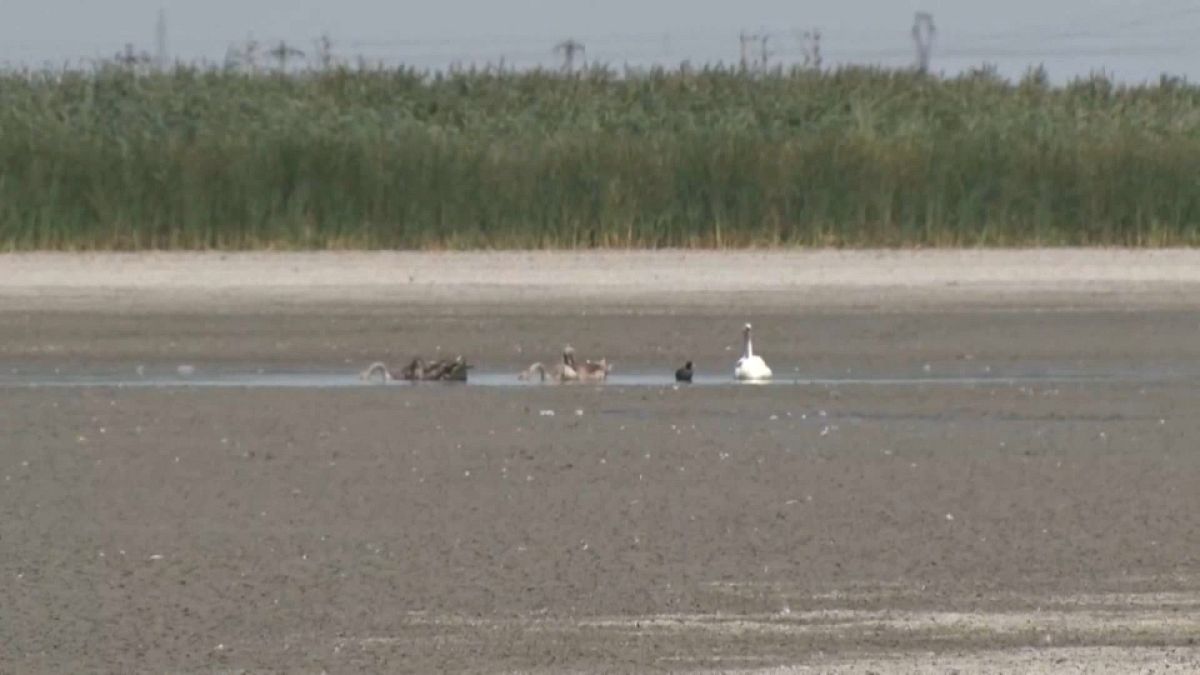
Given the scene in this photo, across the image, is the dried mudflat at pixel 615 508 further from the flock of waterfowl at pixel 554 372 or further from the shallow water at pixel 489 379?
the flock of waterfowl at pixel 554 372

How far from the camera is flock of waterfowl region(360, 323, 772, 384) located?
1508 cm

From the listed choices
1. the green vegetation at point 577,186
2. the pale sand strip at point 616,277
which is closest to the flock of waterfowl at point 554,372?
the pale sand strip at point 616,277

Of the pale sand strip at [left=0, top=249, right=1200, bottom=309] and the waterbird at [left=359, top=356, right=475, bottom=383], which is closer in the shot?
the waterbird at [left=359, top=356, right=475, bottom=383]

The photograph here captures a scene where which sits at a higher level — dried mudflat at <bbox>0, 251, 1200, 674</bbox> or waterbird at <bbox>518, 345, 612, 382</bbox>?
waterbird at <bbox>518, 345, 612, 382</bbox>

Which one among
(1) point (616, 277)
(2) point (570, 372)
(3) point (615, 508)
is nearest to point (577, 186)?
(1) point (616, 277)

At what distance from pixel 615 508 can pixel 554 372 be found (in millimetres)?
5134

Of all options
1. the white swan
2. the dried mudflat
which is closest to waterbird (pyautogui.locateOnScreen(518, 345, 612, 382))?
the dried mudflat

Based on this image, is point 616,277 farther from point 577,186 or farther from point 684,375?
point 684,375

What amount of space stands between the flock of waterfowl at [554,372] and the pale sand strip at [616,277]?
6038mm

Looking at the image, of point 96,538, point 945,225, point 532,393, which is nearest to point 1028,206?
point 945,225

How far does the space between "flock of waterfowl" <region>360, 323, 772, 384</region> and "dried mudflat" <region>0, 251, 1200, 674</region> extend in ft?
1.23

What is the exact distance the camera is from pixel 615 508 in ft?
33.3

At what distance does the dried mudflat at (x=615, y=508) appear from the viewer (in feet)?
25.4

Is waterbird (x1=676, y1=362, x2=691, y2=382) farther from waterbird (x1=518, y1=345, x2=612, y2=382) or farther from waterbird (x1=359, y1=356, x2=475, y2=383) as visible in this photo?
waterbird (x1=359, y1=356, x2=475, y2=383)
